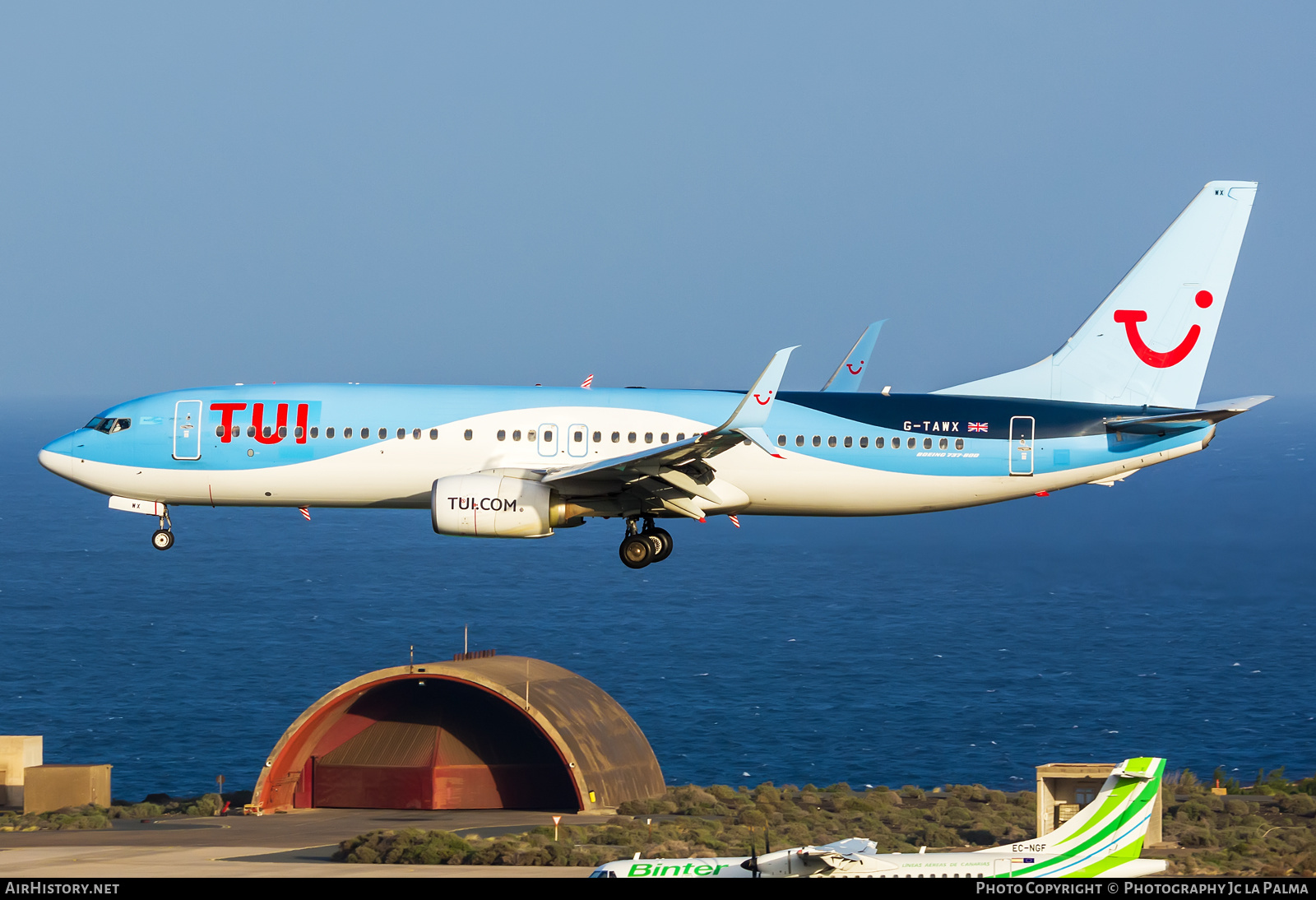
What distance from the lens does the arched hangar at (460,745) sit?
219 feet

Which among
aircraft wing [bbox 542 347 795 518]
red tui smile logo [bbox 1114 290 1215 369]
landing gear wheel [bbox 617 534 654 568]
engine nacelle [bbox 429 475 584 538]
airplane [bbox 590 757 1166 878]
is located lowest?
airplane [bbox 590 757 1166 878]

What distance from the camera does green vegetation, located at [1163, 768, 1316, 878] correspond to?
154 ft

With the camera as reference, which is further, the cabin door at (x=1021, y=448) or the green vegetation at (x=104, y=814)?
the green vegetation at (x=104, y=814)

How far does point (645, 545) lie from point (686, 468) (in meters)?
2.52

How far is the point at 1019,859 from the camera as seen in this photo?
4397 centimetres

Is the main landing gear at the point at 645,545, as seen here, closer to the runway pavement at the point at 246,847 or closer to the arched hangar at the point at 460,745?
the runway pavement at the point at 246,847

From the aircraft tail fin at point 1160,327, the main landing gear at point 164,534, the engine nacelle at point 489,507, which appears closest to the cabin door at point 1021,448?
the aircraft tail fin at point 1160,327

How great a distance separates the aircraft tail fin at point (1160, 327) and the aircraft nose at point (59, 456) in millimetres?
24127

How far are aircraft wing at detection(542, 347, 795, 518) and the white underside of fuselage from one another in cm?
64

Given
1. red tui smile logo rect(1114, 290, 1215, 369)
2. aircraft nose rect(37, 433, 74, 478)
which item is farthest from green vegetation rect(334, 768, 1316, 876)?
aircraft nose rect(37, 433, 74, 478)

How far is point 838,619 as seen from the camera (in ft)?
433

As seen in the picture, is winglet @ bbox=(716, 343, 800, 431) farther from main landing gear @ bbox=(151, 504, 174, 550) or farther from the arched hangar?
the arched hangar

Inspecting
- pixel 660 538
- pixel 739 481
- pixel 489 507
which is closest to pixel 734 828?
pixel 660 538
